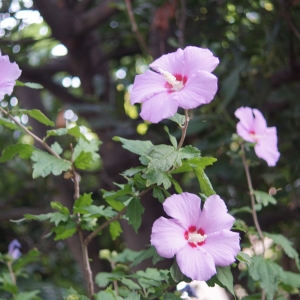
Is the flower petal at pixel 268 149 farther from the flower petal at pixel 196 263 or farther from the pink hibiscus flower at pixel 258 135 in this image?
the flower petal at pixel 196 263

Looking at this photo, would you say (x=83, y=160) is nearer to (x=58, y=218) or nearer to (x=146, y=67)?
(x=58, y=218)

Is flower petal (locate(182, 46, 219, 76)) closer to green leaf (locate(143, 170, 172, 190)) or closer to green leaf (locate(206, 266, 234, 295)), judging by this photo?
green leaf (locate(143, 170, 172, 190))

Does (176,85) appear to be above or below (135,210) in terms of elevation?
above

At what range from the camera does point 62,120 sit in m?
1.89

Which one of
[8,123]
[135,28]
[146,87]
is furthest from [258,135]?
[135,28]

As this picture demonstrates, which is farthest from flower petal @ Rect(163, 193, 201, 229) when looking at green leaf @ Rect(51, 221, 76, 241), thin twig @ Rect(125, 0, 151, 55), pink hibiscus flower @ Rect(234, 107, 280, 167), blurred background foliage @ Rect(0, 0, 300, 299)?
thin twig @ Rect(125, 0, 151, 55)

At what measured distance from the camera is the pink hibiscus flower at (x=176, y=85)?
0.55 m

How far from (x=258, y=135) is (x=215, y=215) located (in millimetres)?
355

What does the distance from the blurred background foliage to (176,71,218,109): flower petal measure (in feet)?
2.45

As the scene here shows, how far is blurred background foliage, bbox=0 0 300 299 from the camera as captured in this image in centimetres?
150

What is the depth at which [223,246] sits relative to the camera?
558 millimetres

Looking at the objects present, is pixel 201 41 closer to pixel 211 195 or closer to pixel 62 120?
pixel 62 120

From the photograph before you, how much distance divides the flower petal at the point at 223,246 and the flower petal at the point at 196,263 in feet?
0.04

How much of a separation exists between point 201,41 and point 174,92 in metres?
1.18
